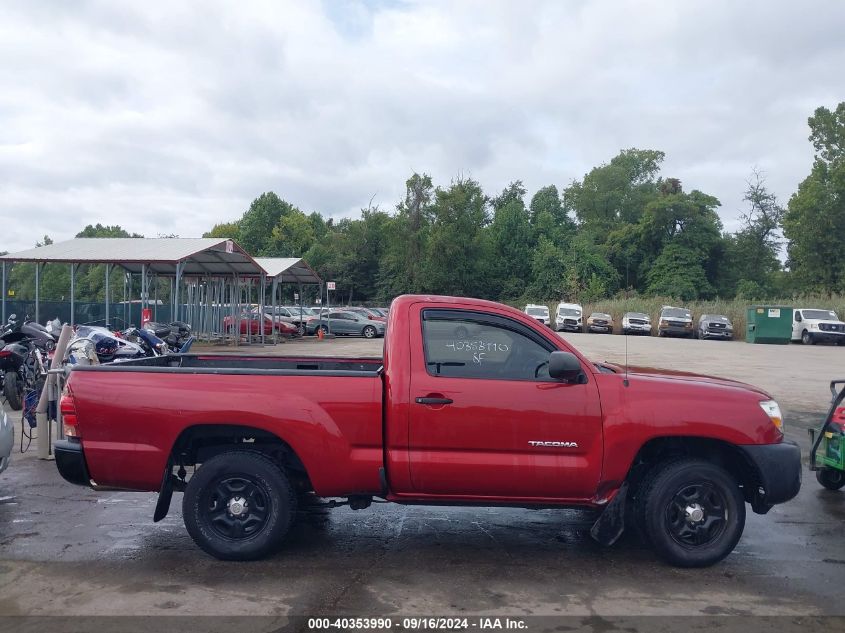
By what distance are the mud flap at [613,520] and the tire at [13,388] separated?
10235 mm

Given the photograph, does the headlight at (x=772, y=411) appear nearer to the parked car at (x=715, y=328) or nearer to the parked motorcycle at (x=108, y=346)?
the parked motorcycle at (x=108, y=346)

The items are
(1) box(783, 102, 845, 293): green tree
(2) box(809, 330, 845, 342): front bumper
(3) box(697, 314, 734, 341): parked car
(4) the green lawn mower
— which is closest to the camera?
(4) the green lawn mower

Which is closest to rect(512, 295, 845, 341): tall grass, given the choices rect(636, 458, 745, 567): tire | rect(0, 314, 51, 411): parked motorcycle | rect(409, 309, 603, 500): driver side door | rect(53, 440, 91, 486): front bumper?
rect(0, 314, 51, 411): parked motorcycle

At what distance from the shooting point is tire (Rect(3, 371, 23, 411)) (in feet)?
40.0

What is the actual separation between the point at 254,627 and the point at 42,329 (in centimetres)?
1012

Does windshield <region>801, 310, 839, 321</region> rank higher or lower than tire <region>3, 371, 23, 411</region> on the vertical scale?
higher

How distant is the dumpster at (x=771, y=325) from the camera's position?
3675 cm

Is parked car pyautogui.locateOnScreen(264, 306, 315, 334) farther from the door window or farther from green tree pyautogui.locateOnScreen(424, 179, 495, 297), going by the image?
the door window

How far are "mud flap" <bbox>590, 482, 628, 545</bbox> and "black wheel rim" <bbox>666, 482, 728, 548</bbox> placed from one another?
1.10 feet

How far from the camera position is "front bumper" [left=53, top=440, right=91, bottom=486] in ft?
17.7

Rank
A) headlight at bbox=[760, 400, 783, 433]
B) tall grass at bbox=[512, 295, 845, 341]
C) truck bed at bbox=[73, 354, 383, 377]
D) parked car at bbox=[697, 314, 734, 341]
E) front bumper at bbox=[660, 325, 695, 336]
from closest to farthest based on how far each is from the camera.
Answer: headlight at bbox=[760, 400, 783, 433]
truck bed at bbox=[73, 354, 383, 377]
parked car at bbox=[697, 314, 734, 341]
front bumper at bbox=[660, 325, 695, 336]
tall grass at bbox=[512, 295, 845, 341]

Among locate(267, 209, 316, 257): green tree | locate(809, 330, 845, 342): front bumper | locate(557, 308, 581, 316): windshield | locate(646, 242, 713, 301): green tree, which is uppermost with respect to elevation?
locate(267, 209, 316, 257): green tree

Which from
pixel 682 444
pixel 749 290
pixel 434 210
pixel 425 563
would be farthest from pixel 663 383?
pixel 749 290

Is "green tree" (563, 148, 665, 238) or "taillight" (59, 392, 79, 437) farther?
"green tree" (563, 148, 665, 238)
